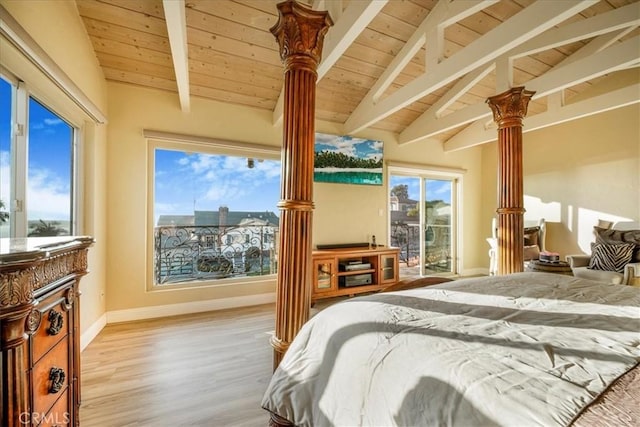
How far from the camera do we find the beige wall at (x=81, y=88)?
170cm

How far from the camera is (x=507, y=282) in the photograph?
5.43 feet

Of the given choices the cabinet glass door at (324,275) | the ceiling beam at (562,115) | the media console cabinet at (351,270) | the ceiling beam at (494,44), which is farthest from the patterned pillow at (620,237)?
the cabinet glass door at (324,275)

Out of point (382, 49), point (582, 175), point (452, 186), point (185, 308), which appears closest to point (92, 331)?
point (185, 308)

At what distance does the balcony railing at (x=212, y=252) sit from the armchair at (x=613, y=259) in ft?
12.9

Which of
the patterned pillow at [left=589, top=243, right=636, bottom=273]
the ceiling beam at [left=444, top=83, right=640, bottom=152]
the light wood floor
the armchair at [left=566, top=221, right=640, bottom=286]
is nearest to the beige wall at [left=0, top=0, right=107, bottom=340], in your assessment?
the light wood floor

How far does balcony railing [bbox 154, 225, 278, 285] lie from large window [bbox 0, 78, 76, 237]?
105 centimetres

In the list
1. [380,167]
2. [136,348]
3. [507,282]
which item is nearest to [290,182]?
[507,282]

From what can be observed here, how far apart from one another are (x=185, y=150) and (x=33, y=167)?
1541mm

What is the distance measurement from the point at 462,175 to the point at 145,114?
17.2ft

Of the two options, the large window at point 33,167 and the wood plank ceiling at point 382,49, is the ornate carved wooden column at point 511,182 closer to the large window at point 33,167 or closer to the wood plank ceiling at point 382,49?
the wood plank ceiling at point 382,49

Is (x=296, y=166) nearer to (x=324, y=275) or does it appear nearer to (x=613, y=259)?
(x=324, y=275)

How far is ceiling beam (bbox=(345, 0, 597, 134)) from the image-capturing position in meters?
2.08

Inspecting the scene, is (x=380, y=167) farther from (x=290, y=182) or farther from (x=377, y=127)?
(x=290, y=182)

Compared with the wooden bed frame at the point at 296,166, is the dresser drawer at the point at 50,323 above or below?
below
